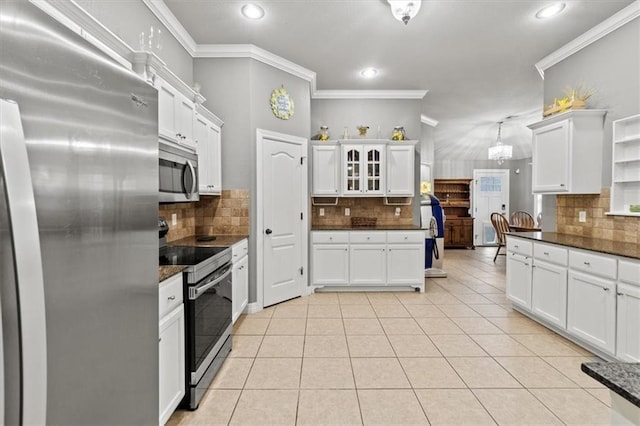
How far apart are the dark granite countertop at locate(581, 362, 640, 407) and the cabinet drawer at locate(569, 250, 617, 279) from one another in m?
2.25

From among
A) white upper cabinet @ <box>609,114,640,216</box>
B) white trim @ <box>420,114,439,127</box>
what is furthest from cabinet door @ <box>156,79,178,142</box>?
white trim @ <box>420,114,439,127</box>

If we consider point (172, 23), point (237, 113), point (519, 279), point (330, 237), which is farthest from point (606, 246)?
point (172, 23)

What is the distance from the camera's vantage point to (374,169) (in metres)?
4.89

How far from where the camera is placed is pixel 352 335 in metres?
3.17

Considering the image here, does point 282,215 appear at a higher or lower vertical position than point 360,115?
lower

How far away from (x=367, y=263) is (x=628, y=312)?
2774 mm

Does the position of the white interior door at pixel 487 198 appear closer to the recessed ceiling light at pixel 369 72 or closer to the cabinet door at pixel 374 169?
the cabinet door at pixel 374 169

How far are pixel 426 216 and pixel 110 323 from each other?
563 centimetres

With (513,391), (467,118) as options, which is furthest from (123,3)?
(467,118)

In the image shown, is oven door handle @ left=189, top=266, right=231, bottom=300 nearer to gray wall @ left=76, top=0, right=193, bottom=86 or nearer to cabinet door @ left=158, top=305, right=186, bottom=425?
cabinet door @ left=158, top=305, right=186, bottom=425

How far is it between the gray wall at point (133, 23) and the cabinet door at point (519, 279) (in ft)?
14.0

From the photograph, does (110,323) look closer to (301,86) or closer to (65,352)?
(65,352)

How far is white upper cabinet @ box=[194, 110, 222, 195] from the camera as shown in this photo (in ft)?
10.2

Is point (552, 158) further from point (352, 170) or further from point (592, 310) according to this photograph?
point (352, 170)
